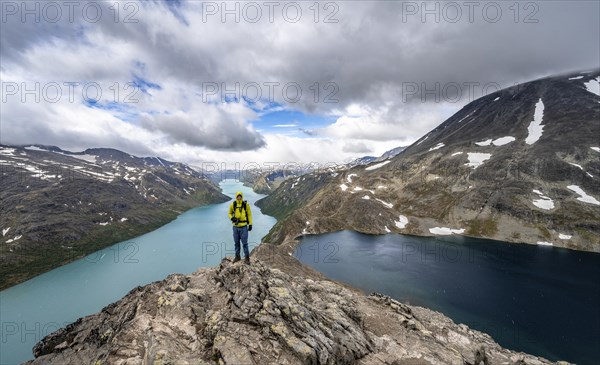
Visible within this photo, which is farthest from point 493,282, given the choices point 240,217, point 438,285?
point 240,217

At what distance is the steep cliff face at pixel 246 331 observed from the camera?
17.6 m

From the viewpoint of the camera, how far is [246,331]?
1908 centimetres

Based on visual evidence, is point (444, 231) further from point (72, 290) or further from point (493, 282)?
point (72, 290)

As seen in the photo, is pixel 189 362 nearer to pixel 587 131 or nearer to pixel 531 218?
pixel 531 218

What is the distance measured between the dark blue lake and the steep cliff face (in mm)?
49887

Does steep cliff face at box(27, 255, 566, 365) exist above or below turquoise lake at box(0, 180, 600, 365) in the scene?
above

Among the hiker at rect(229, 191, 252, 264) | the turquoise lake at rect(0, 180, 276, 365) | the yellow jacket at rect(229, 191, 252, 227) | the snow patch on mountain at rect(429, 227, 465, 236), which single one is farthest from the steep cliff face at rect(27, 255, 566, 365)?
the snow patch on mountain at rect(429, 227, 465, 236)

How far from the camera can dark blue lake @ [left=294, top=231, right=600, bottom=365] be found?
65.8 meters

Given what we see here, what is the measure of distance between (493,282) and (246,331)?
106680 mm

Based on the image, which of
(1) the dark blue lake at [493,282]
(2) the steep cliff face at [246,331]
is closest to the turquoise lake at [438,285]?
(1) the dark blue lake at [493,282]

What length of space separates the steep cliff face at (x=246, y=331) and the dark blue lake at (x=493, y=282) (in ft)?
164

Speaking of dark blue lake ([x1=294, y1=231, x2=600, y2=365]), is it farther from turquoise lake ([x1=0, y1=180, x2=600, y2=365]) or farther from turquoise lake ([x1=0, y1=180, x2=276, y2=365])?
turquoise lake ([x1=0, y1=180, x2=276, y2=365])

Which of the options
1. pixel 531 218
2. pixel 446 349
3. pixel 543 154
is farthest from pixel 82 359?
pixel 543 154

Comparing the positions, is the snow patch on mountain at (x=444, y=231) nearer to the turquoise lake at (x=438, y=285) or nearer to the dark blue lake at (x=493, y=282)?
the turquoise lake at (x=438, y=285)
